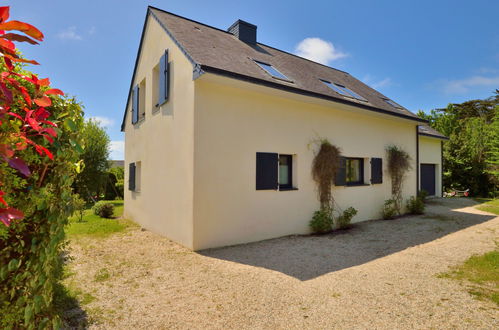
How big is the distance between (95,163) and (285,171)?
54.7 feet

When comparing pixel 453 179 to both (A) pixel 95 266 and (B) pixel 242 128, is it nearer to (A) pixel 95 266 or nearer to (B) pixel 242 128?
(B) pixel 242 128

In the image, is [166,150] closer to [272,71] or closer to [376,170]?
[272,71]

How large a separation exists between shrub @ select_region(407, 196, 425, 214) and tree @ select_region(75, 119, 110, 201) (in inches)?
752

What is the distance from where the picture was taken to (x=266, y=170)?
281 inches

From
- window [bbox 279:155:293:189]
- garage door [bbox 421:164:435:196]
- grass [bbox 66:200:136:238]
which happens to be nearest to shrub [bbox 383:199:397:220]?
window [bbox 279:155:293:189]

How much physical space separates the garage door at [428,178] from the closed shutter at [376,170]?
6.96 m

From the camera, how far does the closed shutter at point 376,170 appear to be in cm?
995

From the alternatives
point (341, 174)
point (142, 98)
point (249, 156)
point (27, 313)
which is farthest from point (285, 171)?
point (27, 313)

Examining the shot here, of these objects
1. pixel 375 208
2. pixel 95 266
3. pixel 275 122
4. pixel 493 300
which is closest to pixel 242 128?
pixel 275 122

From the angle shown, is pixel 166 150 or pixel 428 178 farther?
pixel 428 178

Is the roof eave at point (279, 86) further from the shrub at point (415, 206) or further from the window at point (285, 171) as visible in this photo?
the shrub at point (415, 206)

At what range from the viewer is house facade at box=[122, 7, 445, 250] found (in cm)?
638

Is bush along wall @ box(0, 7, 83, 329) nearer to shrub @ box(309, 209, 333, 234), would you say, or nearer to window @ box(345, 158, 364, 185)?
shrub @ box(309, 209, 333, 234)

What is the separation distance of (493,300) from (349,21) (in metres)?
8.86
